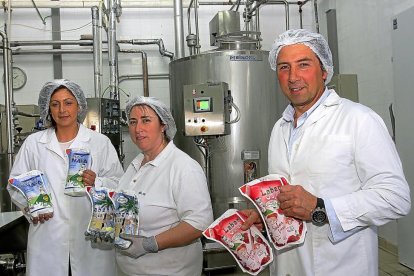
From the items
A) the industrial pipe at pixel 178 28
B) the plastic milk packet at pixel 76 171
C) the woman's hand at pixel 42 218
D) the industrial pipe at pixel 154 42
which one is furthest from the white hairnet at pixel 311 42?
the industrial pipe at pixel 154 42

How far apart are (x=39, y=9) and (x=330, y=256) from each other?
4418 millimetres

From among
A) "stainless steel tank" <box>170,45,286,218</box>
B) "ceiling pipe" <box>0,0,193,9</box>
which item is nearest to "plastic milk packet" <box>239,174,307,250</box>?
"stainless steel tank" <box>170,45,286,218</box>

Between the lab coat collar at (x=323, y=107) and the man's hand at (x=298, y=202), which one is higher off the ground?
the lab coat collar at (x=323, y=107)

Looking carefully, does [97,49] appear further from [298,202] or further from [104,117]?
[298,202]

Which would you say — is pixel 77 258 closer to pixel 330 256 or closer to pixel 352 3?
pixel 330 256

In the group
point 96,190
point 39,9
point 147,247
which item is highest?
point 39,9

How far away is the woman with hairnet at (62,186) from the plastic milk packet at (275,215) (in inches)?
29.4

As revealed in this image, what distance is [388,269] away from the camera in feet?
9.72

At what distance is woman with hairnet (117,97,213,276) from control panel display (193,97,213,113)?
1.28 m

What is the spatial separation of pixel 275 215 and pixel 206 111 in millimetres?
1793

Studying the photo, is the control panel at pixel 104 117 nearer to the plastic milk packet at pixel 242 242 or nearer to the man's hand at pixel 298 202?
the plastic milk packet at pixel 242 242

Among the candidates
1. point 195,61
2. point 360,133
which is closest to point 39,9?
point 195,61

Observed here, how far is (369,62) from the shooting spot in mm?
3754

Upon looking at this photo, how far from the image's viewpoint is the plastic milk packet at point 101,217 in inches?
55.1
